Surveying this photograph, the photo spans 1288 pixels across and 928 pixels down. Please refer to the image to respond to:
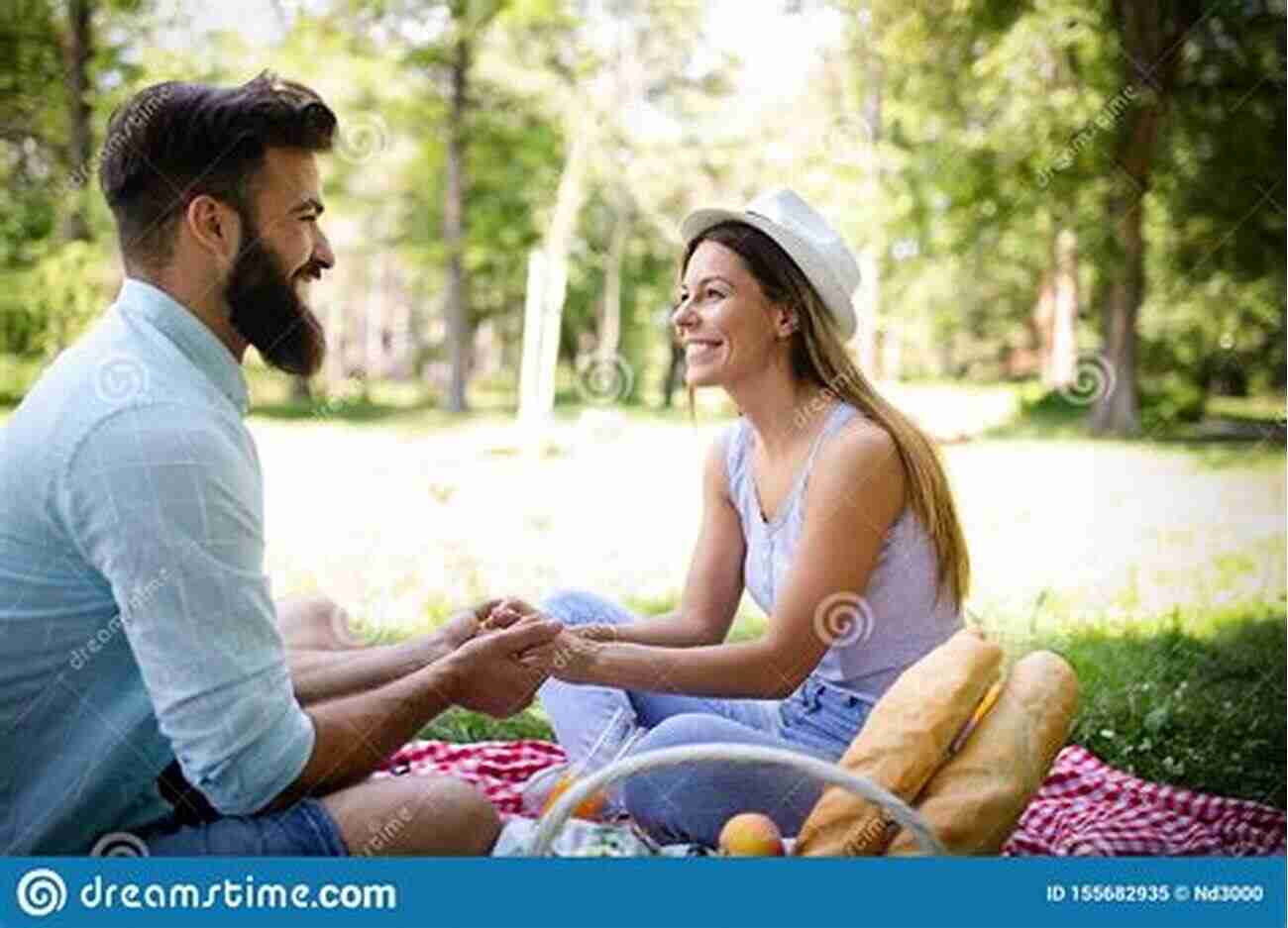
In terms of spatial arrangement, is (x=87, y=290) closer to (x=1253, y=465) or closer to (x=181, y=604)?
(x=181, y=604)

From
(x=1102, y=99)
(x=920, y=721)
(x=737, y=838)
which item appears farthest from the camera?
(x=1102, y=99)

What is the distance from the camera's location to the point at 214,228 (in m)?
1.97

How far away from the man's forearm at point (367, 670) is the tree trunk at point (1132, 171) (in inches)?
43.5

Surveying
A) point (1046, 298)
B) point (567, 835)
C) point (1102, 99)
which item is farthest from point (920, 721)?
point (1102, 99)

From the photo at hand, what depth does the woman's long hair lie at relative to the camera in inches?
84.8

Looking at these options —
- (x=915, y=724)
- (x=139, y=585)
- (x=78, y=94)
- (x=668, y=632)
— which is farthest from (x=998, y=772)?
(x=78, y=94)

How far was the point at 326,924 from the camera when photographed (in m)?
2.21

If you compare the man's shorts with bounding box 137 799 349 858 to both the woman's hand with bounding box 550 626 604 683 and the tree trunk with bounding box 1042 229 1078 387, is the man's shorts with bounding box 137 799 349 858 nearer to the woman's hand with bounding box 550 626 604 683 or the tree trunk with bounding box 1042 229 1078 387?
the woman's hand with bounding box 550 626 604 683

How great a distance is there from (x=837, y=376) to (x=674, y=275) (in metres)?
0.30

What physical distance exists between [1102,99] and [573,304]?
81cm

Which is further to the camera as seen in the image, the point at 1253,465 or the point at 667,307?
the point at 1253,465

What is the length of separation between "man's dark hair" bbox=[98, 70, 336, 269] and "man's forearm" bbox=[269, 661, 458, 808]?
52cm

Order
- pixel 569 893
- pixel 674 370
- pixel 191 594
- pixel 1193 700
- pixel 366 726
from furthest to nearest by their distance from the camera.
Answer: pixel 1193 700 < pixel 674 370 < pixel 569 893 < pixel 366 726 < pixel 191 594

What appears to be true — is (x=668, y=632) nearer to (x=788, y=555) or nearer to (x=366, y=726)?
(x=788, y=555)
